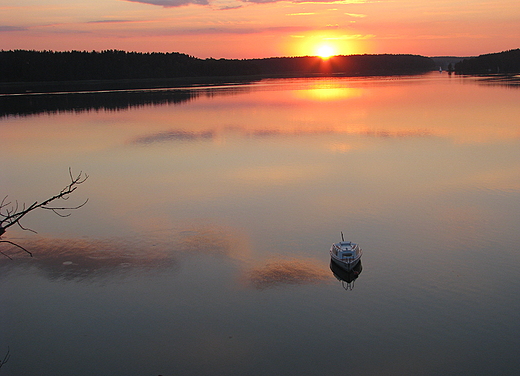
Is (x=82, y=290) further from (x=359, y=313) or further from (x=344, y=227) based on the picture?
(x=344, y=227)

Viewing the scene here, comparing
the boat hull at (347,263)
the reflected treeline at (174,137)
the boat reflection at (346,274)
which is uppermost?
the reflected treeline at (174,137)

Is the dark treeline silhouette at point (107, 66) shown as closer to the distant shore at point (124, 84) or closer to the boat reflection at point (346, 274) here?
the distant shore at point (124, 84)

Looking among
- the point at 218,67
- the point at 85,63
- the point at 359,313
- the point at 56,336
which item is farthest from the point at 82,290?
the point at 218,67

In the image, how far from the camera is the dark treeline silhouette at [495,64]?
380 ft

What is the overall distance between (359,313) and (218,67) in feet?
370

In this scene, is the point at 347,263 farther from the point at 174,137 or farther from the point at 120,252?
the point at 174,137

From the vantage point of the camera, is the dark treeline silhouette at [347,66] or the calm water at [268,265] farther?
the dark treeline silhouette at [347,66]

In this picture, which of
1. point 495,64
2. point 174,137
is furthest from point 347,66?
point 174,137

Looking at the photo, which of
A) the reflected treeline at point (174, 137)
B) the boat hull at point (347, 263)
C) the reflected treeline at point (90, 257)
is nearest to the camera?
the boat hull at point (347, 263)

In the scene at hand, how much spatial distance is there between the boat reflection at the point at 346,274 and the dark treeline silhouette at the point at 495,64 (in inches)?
4753

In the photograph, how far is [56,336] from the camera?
7.88 metres

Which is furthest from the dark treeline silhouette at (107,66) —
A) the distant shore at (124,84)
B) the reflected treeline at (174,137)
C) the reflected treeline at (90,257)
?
the reflected treeline at (90,257)

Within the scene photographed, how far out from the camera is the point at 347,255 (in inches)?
375

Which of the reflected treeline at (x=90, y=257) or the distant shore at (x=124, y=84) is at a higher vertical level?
the distant shore at (x=124, y=84)
